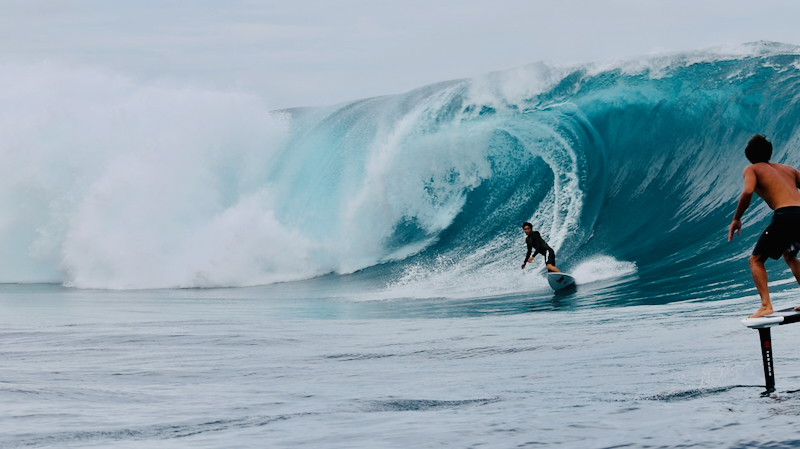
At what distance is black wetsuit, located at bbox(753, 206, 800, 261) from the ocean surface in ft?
2.26

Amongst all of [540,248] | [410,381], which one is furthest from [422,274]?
[410,381]

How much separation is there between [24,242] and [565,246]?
12476mm

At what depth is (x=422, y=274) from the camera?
1289cm

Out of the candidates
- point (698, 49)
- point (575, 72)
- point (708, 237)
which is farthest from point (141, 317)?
point (698, 49)

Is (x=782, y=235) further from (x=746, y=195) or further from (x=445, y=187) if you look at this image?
(x=445, y=187)

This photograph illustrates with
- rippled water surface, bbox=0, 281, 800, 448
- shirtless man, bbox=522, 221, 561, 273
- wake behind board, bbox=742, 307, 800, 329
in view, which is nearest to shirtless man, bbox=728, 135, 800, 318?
wake behind board, bbox=742, 307, 800, 329

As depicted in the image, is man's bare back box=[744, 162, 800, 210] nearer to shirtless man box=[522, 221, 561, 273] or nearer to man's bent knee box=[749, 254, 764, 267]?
man's bent knee box=[749, 254, 764, 267]

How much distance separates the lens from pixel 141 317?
902 cm

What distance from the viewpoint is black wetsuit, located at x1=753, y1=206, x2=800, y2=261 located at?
13.8 feet

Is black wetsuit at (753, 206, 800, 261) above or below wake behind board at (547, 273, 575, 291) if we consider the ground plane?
above

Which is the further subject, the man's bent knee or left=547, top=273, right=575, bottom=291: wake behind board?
left=547, top=273, right=575, bottom=291: wake behind board

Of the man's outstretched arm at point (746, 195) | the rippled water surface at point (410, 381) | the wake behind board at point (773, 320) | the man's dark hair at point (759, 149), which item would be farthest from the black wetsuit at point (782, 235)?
the rippled water surface at point (410, 381)

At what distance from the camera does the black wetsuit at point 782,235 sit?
420 cm

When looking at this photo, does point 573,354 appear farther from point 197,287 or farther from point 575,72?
point 575,72
